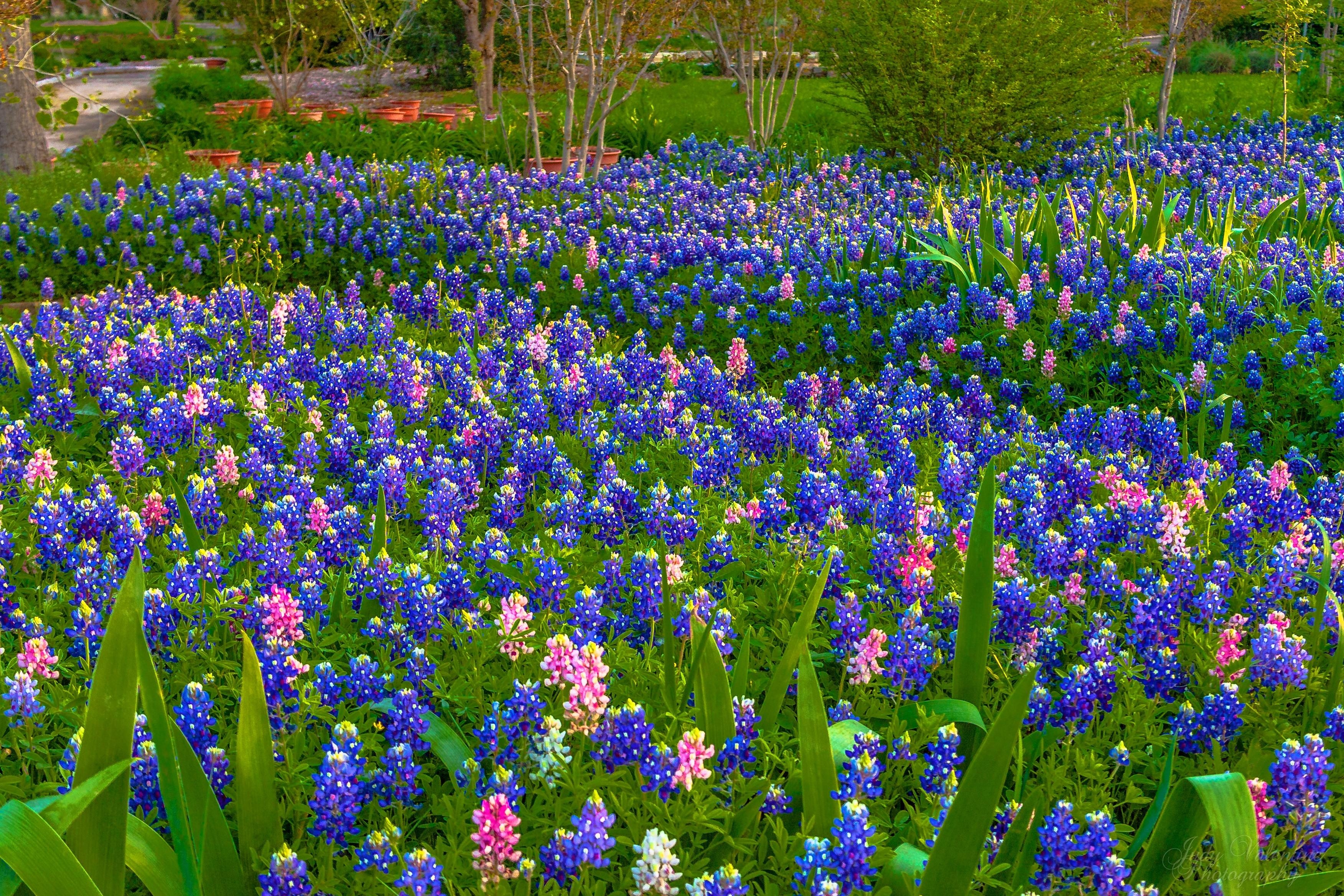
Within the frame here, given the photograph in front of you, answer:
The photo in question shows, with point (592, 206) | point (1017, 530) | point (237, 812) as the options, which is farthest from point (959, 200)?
point (237, 812)

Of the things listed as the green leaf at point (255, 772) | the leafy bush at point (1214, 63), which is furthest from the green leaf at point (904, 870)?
the leafy bush at point (1214, 63)

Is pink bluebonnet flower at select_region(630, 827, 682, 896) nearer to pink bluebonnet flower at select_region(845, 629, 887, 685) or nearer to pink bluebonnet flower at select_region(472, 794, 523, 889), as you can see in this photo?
pink bluebonnet flower at select_region(472, 794, 523, 889)

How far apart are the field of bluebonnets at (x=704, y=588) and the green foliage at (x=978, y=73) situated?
4.56m

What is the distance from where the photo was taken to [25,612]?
10.2 ft

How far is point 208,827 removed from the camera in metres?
2.10

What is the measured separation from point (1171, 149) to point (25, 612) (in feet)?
39.0

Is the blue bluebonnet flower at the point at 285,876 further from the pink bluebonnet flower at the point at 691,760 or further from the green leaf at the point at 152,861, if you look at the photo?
the pink bluebonnet flower at the point at 691,760

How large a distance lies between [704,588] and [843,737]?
84 cm

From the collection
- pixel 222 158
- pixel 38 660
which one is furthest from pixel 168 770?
pixel 222 158

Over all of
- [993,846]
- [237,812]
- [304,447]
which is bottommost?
[993,846]

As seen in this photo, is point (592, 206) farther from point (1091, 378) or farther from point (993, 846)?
point (993, 846)

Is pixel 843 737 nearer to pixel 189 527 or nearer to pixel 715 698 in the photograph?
pixel 715 698

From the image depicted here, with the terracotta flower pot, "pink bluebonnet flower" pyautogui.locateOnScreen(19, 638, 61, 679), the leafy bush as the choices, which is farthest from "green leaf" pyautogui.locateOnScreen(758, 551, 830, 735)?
the leafy bush

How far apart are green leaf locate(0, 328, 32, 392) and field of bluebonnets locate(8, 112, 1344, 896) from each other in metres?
0.02
